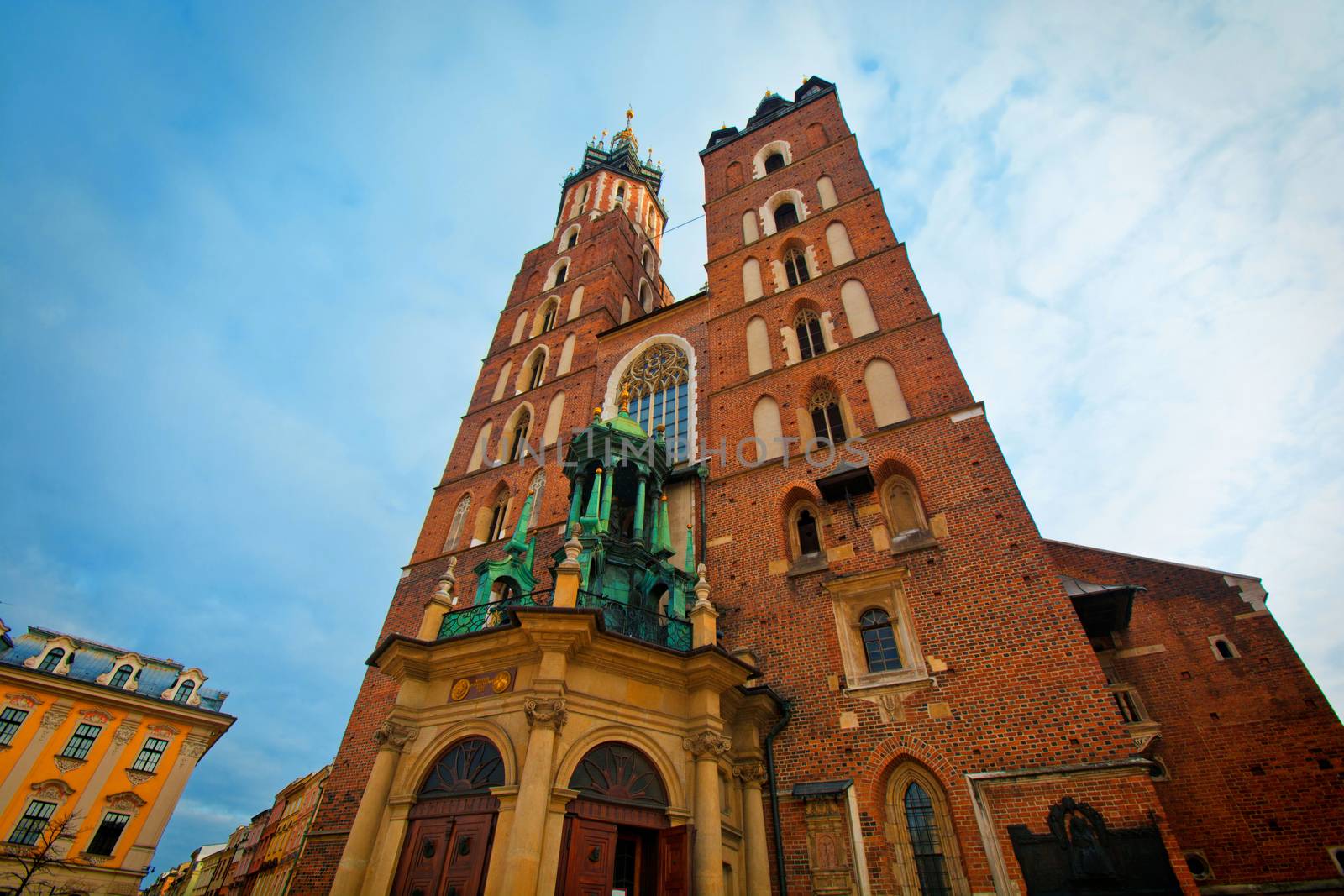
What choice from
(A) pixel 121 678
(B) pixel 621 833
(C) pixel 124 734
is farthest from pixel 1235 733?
(A) pixel 121 678

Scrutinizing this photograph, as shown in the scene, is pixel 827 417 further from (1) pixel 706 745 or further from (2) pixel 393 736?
(2) pixel 393 736

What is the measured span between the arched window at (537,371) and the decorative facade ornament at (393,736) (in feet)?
47.6

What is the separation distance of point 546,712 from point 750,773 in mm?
3723

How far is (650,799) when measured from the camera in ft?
28.3

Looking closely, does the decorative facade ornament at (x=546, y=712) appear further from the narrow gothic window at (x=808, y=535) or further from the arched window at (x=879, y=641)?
the narrow gothic window at (x=808, y=535)

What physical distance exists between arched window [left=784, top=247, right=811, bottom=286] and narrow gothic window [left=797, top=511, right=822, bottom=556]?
814 centimetres

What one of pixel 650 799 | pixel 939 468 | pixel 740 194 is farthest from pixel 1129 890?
A: pixel 740 194

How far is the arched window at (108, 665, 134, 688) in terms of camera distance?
103 ft

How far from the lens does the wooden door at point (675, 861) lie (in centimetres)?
798

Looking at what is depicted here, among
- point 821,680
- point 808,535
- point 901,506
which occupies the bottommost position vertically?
point 821,680

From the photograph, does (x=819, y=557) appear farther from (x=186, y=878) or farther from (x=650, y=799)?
(x=186, y=878)

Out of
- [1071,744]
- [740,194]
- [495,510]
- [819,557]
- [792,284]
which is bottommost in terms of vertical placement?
[1071,744]

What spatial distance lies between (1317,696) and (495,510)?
18.4 metres

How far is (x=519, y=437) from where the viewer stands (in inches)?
813
